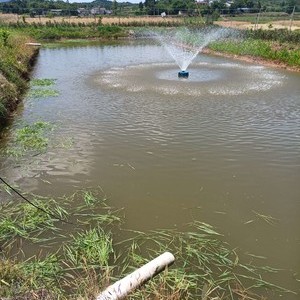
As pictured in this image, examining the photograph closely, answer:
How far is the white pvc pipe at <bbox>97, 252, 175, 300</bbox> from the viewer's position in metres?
4.36

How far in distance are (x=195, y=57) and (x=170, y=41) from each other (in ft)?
36.2

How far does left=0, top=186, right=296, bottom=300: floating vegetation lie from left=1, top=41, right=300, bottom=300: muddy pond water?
1.27 feet

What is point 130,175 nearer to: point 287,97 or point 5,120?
point 5,120

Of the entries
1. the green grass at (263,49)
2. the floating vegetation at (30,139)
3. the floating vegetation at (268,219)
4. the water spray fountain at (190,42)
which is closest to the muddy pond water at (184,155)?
the floating vegetation at (268,219)

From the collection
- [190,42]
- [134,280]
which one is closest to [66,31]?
[190,42]

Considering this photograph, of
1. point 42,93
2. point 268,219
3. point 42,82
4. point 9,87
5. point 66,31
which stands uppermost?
point 9,87

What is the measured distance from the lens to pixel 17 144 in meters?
10.8

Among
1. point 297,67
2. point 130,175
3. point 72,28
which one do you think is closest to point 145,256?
point 130,175

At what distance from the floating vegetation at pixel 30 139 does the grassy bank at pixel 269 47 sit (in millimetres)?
17297

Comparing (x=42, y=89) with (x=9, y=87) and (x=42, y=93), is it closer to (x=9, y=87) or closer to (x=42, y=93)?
(x=42, y=93)

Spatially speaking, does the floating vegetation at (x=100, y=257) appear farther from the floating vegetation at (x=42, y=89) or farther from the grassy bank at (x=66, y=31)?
the grassy bank at (x=66, y=31)

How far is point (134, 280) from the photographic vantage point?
4.59 m

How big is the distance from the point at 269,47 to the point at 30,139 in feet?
72.4

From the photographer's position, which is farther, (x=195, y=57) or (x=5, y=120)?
(x=195, y=57)
